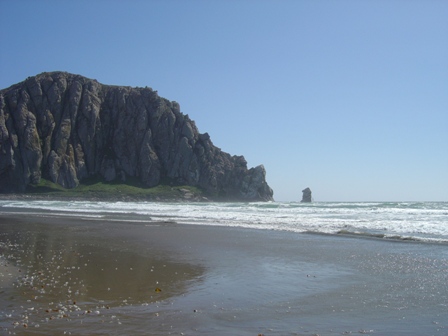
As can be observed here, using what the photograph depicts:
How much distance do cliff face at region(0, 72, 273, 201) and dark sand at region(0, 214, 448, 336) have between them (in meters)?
117

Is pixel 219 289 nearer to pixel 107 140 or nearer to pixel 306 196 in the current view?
pixel 107 140

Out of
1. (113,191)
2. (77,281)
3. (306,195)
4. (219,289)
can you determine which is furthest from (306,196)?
(77,281)

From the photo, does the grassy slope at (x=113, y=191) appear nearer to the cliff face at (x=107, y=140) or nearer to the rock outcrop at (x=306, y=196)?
the cliff face at (x=107, y=140)

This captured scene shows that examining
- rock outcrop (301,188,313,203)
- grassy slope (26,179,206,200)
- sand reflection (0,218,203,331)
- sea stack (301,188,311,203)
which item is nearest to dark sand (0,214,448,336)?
sand reflection (0,218,203,331)

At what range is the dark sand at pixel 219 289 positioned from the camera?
28.5 ft

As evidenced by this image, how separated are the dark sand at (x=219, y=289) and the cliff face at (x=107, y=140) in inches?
4616

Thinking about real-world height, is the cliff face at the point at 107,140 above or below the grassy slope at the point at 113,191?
above

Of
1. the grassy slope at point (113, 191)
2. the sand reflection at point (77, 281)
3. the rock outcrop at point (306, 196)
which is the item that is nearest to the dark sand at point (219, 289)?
the sand reflection at point (77, 281)

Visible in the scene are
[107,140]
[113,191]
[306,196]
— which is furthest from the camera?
[306,196]

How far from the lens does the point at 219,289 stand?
39.5 ft

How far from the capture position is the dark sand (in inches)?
342

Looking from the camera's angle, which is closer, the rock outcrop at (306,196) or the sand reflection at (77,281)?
the sand reflection at (77,281)

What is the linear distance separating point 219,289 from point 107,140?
14195cm

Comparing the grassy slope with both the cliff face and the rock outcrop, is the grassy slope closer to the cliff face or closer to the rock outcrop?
the cliff face
